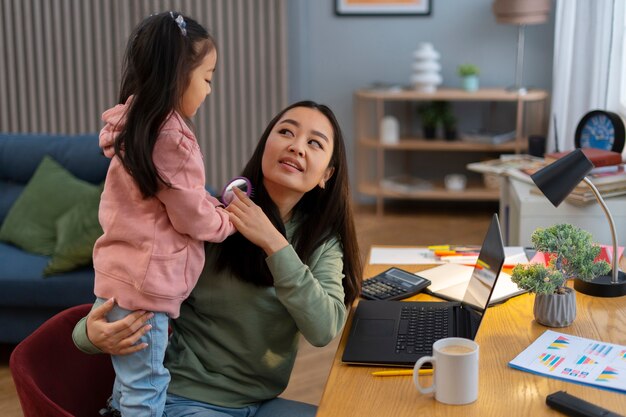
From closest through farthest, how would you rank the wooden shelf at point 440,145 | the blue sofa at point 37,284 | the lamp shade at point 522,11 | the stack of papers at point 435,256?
the stack of papers at point 435,256
the blue sofa at point 37,284
the lamp shade at point 522,11
the wooden shelf at point 440,145

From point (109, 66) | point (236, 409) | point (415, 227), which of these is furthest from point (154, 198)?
point (109, 66)

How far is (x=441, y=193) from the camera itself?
18.5ft

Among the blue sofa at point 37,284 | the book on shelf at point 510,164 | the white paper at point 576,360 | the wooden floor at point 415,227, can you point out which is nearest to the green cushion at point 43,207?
the blue sofa at point 37,284

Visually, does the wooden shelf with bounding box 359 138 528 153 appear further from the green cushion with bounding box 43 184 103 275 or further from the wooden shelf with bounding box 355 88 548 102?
the green cushion with bounding box 43 184 103 275

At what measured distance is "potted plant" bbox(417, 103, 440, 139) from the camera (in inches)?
224

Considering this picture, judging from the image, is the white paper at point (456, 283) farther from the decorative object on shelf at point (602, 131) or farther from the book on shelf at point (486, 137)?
the book on shelf at point (486, 137)

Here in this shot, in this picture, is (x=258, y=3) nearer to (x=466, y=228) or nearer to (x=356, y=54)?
(x=356, y=54)

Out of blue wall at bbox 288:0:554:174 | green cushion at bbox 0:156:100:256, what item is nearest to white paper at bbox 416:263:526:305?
green cushion at bbox 0:156:100:256

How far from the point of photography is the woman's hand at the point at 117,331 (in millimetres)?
1624

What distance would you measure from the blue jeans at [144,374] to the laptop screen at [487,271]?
1.97ft

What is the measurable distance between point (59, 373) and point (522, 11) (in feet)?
13.7

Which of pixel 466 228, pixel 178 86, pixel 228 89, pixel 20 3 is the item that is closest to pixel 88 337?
pixel 178 86

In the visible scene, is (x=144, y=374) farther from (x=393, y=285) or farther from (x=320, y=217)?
(x=393, y=285)

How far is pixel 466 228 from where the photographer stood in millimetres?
5445
